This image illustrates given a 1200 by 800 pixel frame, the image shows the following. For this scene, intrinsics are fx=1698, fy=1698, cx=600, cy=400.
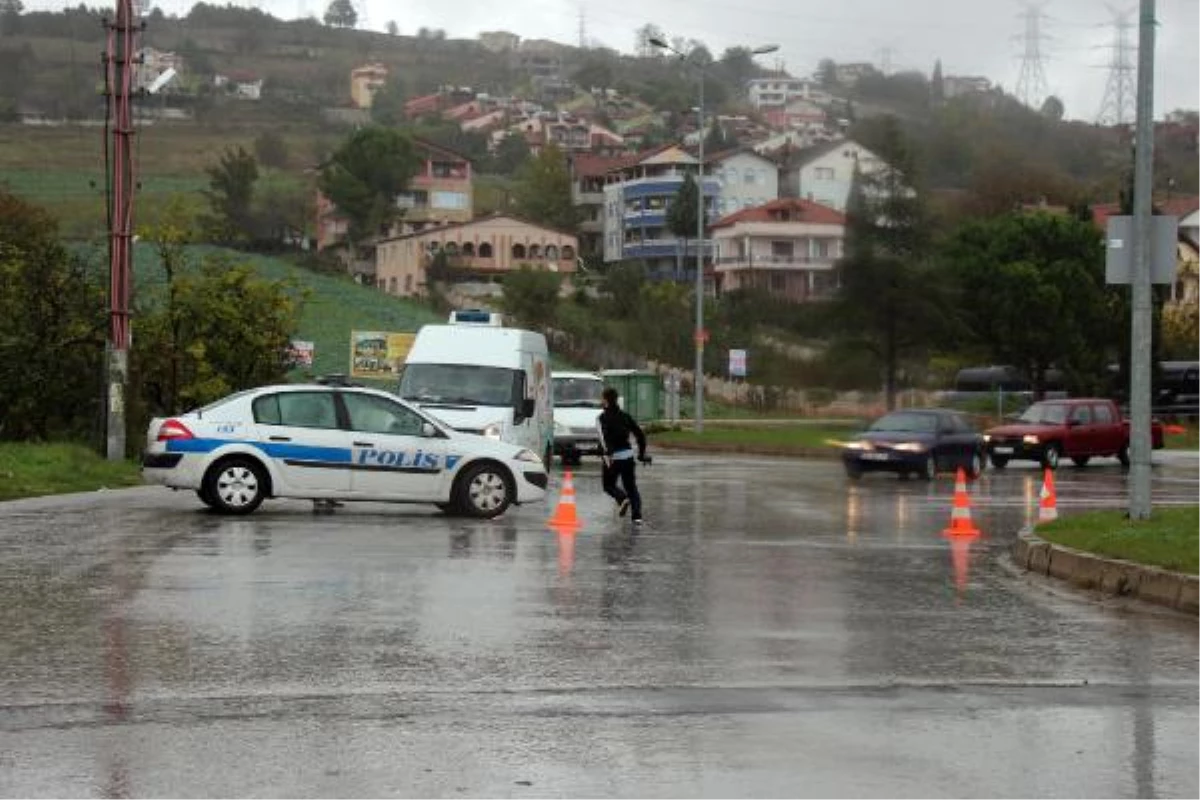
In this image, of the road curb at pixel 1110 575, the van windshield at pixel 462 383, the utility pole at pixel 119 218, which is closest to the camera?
the road curb at pixel 1110 575

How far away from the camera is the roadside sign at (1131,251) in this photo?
17875 mm

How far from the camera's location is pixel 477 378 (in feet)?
87.9

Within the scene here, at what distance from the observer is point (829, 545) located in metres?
18.8

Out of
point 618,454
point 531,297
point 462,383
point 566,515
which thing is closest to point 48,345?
point 462,383

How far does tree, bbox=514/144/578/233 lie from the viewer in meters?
138

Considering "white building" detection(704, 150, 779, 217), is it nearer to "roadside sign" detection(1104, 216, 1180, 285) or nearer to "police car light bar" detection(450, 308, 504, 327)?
"police car light bar" detection(450, 308, 504, 327)

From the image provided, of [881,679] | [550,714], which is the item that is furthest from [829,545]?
[550,714]

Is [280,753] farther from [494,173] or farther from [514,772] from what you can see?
[494,173]

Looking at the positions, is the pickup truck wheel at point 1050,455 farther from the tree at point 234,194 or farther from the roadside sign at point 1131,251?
the tree at point 234,194

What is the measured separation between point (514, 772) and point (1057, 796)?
2.25 metres

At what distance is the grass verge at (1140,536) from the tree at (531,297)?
69.1 m

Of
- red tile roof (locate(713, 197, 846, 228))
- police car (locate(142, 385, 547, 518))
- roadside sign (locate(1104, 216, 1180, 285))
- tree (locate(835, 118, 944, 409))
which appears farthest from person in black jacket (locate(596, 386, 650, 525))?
red tile roof (locate(713, 197, 846, 228))

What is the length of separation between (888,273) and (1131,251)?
41.6m

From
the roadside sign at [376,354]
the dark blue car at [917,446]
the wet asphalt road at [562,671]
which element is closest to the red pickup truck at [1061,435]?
the dark blue car at [917,446]
